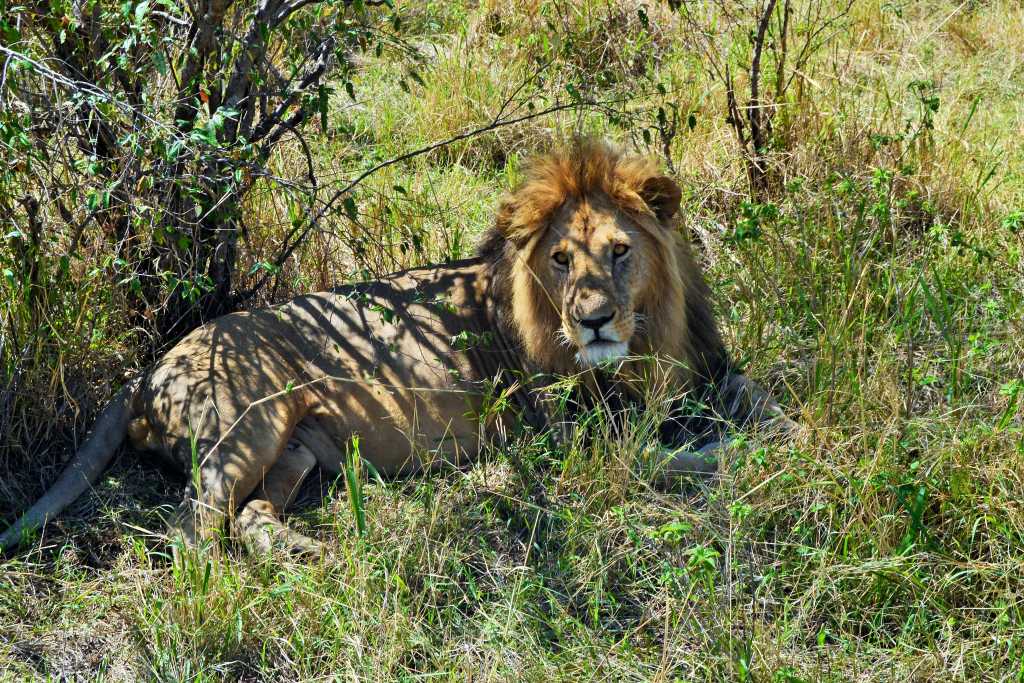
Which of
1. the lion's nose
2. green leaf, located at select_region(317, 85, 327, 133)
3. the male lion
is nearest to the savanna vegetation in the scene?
green leaf, located at select_region(317, 85, 327, 133)

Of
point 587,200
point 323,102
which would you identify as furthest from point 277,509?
point 587,200

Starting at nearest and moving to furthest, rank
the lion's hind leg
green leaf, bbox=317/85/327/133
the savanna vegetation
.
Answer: the savanna vegetation, the lion's hind leg, green leaf, bbox=317/85/327/133

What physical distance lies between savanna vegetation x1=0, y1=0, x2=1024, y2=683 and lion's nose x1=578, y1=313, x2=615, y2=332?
40 centimetres

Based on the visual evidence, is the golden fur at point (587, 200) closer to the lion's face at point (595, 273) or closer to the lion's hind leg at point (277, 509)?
the lion's face at point (595, 273)

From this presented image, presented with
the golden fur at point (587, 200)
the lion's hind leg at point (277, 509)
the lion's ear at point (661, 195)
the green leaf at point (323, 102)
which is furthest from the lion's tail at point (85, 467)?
the lion's ear at point (661, 195)

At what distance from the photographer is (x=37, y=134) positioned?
13.5 feet

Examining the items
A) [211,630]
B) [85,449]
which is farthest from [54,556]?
[211,630]

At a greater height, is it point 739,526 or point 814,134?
point 814,134

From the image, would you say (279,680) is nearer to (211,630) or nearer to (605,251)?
(211,630)

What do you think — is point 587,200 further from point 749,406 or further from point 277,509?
point 277,509

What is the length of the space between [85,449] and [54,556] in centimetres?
41

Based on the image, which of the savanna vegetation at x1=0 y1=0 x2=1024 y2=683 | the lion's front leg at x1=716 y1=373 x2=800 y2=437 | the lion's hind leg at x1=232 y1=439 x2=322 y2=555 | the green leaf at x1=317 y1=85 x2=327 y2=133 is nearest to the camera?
the savanna vegetation at x1=0 y1=0 x2=1024 y2=683

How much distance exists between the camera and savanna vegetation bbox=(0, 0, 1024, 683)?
328cm

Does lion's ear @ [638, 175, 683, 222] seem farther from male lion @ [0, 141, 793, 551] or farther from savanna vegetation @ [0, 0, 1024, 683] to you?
savanna vegetation @ [0, 0, 1024, 683]
